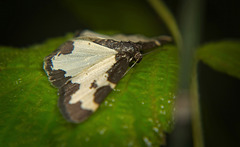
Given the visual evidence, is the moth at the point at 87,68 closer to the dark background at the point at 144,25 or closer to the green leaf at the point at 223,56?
the green leaf at the point at 223,56

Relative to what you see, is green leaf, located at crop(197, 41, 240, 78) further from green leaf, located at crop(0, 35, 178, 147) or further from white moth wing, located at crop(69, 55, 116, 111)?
white moth wing, located at crop(69, 55, 116, 111)

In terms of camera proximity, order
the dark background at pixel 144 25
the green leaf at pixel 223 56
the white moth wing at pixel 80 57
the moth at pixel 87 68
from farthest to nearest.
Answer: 1. the dark background at pixel 144 25
2. the green leaf at pixel 223 56
3. the white moth wing at pixel 80 57
4. the moth at pixel 87 68

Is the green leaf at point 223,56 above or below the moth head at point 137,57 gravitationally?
below

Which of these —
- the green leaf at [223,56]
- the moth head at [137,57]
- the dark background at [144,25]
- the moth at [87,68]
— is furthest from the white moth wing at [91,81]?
the dark background at [144,25]

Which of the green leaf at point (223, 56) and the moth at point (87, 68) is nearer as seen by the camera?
the moth at point (87, 68)

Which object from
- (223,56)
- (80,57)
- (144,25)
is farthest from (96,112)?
(144,25)

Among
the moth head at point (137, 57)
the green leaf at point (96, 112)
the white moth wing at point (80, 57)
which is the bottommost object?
the green leaf at point (96, 112)

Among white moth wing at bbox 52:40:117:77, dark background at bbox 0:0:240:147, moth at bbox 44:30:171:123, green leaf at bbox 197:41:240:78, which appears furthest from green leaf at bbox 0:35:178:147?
dark background at bbox 0:0:240:147

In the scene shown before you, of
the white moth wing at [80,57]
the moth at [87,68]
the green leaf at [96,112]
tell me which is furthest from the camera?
the white moth wing at [80,57]
